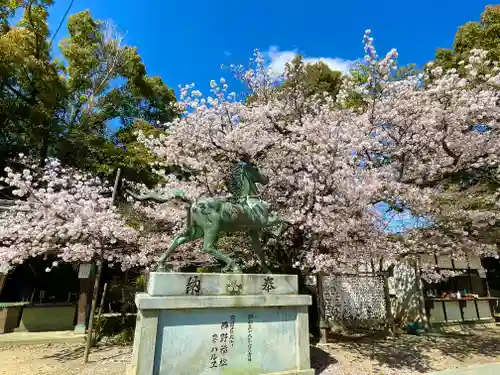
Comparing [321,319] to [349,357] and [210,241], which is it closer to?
[349,357]

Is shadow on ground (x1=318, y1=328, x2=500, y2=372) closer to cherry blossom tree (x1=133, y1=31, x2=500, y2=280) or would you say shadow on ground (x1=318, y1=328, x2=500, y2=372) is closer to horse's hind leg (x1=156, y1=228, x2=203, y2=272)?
cherry blossom tree (x1=133, y1=31, x2=500, y2=280)

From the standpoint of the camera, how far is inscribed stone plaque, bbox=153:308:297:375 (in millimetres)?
5508

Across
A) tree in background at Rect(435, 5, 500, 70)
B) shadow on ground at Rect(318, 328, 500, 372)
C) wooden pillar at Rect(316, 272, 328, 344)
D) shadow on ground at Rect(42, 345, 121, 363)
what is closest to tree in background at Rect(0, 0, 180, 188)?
shadow on ground at Rect(42, 345, 121, 363)

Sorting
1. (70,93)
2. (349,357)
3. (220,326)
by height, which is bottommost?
(349,357)

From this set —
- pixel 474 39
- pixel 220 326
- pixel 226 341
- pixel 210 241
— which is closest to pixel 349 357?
pixel 226 341

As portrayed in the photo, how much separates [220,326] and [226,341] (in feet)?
0.96

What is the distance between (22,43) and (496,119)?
20.6 meters

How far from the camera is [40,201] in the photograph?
9578 mm

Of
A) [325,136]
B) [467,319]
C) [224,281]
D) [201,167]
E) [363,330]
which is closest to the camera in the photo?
[224,281]

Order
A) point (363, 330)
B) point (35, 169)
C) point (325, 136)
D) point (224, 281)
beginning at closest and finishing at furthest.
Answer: point (224, 281) < point (325, 136) < point (363, 330) < point (35, 169)

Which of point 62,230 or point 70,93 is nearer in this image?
point 62,230

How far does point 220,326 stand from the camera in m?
5.93

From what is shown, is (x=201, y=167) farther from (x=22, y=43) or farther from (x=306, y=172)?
(x=22, y=43)

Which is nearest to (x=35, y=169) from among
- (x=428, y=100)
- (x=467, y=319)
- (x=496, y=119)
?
(x=428, y=100)
